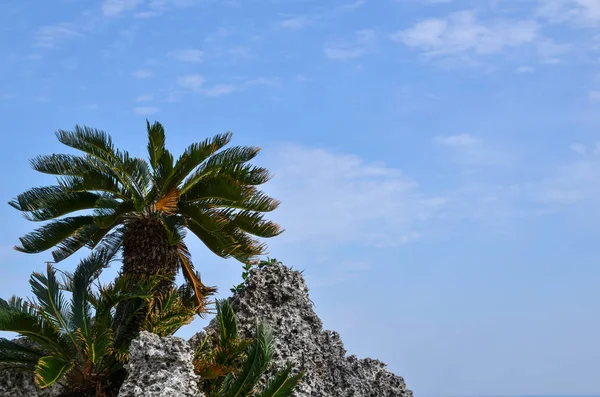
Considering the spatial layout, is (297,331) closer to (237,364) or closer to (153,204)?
(237,364)

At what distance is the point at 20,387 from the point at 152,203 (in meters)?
4.44

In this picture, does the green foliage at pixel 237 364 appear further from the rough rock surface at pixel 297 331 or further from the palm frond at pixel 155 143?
the palm frond at pixel 155 143

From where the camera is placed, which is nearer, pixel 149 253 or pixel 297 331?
pixel 297 331

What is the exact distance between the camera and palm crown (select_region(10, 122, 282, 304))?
17.9 metres

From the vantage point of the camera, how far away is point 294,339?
14.2 metres

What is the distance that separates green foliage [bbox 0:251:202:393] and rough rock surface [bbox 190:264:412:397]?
156 centimetres

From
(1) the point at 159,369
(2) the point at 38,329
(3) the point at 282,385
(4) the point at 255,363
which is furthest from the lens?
(2) the point at 38,329

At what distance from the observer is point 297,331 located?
Answer: 14305 mm

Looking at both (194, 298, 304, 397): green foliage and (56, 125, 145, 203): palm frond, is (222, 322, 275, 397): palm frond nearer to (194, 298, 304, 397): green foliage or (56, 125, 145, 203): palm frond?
(194, 298, 304, 397): green foliage

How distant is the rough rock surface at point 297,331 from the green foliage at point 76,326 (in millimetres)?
1562

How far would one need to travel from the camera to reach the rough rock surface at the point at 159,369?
1170cm

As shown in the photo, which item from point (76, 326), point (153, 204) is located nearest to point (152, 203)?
point (153, 204)

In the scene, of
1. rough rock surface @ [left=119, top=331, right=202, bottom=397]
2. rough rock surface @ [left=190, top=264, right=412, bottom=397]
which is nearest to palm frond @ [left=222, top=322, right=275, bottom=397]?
rough rock surface @ [left=190, top=264, right=412, bottom=397]

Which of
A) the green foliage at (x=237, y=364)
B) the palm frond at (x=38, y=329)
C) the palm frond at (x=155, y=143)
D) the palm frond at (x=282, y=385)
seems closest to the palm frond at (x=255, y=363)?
the green foliage at (x=237, y=364)
